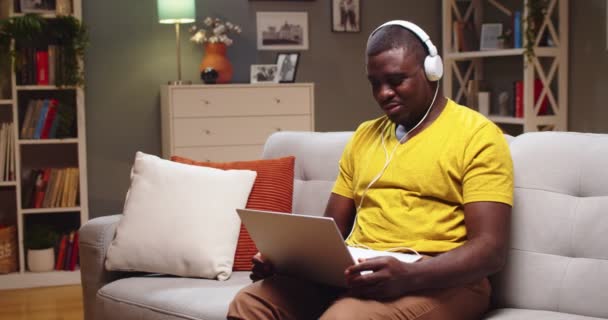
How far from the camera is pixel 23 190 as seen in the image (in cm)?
462

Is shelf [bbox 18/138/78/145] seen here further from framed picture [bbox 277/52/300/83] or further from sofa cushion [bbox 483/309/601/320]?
sofa cushion [bbox 483/309/601/320]

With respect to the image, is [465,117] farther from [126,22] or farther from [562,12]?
[126,22]

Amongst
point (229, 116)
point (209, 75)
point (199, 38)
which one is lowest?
point (229, 116)

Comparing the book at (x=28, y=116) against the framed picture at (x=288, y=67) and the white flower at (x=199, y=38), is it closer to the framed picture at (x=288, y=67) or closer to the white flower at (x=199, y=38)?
the white flower at (x=199, y=38)

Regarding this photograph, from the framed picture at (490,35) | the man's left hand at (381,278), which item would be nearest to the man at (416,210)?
the man's left hand at (381,278)

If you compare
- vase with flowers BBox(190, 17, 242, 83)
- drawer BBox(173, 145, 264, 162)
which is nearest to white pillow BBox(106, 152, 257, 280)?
drawer BBox(173, 145, 264, 162)

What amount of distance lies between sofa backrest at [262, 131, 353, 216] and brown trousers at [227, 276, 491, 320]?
2.41 feet

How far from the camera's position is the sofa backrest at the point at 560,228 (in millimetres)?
2018

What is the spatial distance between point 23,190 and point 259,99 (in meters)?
1.42

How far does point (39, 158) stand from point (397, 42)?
3264 mm

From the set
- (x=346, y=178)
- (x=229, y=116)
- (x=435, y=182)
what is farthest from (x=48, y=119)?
(x=435, y=182)

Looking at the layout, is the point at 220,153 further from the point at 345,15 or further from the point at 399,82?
the point at 399,82

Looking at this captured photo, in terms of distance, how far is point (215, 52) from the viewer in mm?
4832

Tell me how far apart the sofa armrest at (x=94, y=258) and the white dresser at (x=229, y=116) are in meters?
1.80
